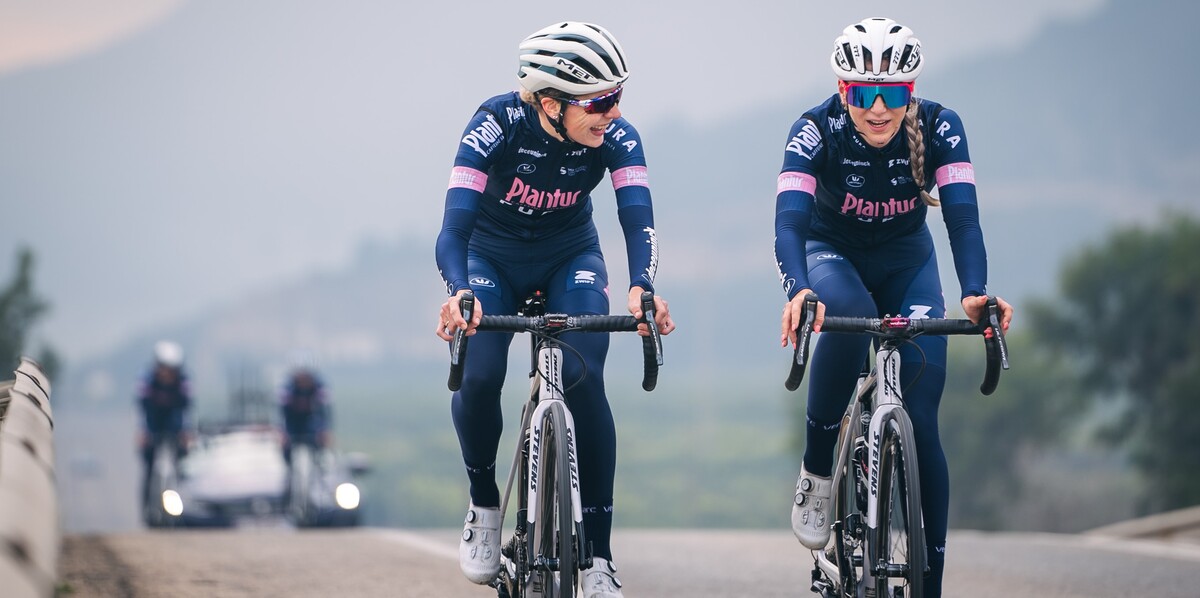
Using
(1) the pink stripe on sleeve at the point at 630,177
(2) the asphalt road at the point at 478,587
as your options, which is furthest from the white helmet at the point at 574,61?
(2) the asphalt road at the point at 478,587

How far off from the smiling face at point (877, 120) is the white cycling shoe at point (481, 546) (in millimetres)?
2039

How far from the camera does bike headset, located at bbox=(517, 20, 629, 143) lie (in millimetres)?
5496

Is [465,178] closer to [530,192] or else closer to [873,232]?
[530,192]

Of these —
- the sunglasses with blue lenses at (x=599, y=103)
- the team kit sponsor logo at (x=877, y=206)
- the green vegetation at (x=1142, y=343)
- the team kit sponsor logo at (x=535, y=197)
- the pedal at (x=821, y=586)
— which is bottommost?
the pedal at (x=821, y=586)

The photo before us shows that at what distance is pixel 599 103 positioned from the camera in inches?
220

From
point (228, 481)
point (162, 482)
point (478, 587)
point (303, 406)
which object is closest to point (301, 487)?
point (228, 481)

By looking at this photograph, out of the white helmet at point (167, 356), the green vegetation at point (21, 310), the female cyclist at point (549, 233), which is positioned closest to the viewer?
the female cyclist at point (549, 233)

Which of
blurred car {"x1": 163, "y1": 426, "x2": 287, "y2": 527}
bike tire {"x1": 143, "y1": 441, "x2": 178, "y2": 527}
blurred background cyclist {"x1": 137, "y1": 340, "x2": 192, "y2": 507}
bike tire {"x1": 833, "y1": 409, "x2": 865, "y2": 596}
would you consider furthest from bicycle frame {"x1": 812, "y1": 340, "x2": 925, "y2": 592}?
blurred car {"x1": 163, "y1": 426, "x2": 287, "y2": 527}

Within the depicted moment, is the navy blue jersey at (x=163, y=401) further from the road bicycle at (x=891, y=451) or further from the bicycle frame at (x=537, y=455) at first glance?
the road bicycle at (x=891, y=451)

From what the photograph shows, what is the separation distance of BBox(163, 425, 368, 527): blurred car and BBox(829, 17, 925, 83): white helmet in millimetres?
16433

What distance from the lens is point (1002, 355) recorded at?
5.43 metres

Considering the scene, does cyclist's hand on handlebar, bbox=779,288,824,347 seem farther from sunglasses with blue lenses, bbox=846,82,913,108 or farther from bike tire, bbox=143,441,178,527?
bike tire, bbox=143,441,178,527

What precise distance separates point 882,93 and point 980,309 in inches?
35.8

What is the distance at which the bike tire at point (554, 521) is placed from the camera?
5.19 metres
